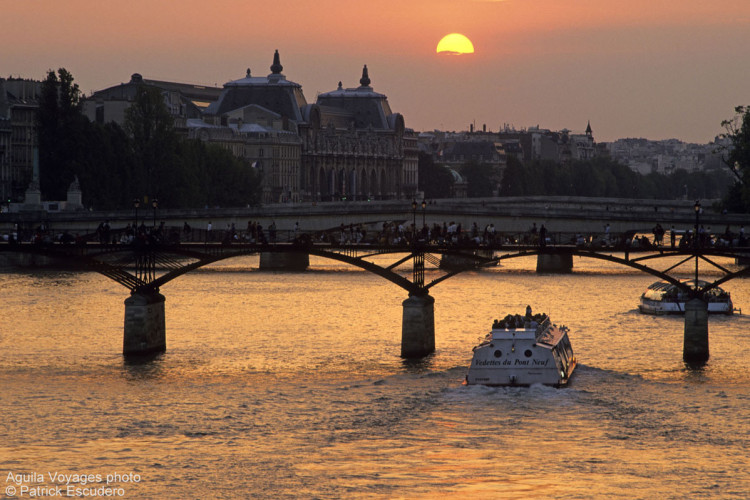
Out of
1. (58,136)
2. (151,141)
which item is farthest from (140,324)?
(151,141)

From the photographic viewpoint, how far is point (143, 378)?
53.8 m

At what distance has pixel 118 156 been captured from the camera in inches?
4628

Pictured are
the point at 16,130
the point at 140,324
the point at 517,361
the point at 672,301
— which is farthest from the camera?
the point at 16,130

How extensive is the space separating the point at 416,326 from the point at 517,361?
6066 millimetres

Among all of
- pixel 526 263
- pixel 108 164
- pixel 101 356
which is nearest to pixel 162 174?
pixel 108 164

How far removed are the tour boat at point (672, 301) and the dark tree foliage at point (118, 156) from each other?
4783 cm

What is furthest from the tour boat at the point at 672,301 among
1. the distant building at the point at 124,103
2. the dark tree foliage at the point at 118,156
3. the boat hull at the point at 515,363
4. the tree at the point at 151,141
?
the distant building at the point at 124,103

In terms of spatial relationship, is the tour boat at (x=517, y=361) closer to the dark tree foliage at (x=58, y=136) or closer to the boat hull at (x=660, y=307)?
the boat hull at (x=660, y=307)

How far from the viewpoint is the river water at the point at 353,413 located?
1614 inches

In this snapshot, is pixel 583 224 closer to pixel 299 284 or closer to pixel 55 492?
pixel 299 284

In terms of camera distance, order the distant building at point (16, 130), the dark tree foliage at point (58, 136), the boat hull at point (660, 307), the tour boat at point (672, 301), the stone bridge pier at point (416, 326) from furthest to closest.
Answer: the distant building at point (16, 130)
the dark tree foliage at point (58, 136)
the boat hull at point (660, 307)
the tour boat at point (672, 301)
the stone bridge pier at point (416, 326)

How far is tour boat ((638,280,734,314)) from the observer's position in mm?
74000

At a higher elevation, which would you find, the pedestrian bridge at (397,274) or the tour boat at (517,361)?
the pedestrian bridge at (397,274)

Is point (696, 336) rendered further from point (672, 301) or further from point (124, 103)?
point (124, 103)
